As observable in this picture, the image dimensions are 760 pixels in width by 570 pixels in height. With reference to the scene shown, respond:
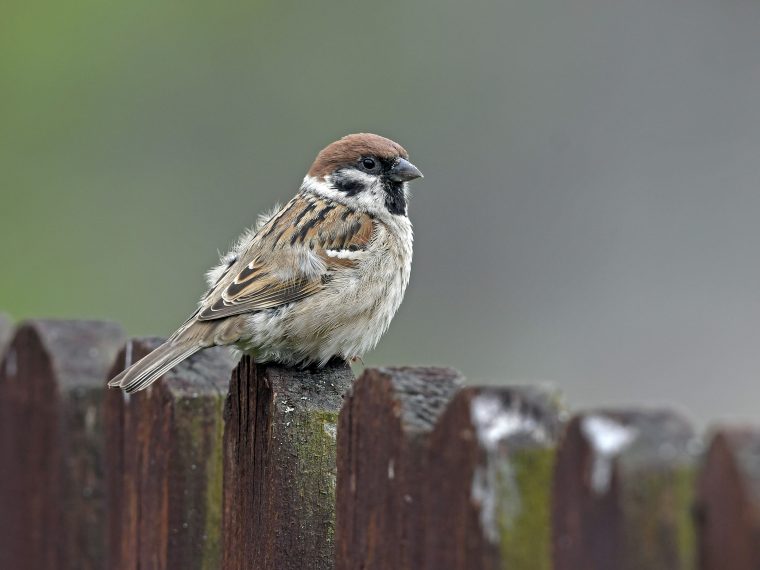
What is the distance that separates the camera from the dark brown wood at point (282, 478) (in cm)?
225

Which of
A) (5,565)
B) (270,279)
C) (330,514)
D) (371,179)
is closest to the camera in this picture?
(330,514)

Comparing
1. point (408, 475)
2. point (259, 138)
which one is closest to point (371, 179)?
point (408, 475)

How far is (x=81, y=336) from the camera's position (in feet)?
10.2

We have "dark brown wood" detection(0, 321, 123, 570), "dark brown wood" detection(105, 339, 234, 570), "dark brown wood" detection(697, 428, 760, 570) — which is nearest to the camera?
"dark brown wood" detection(697, 428, 760, 570)

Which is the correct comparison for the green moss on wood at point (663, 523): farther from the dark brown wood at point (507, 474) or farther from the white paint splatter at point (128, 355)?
the white paint splatter at point (128, 355)

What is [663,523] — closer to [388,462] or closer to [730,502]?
[730,502]

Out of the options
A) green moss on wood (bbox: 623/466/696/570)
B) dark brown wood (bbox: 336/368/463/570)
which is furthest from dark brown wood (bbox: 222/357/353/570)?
green moss on wood (bbox: 623/466/696/570)

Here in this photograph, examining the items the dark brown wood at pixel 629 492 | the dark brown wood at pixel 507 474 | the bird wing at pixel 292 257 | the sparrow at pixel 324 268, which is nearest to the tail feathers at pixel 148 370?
the sparrow at pixel 324 268

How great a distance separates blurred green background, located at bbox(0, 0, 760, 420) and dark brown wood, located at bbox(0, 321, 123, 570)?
3.62 meters

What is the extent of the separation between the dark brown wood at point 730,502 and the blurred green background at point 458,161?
544 centimetres

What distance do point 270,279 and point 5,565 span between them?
3.64 ft

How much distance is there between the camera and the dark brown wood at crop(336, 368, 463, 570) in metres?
1.79

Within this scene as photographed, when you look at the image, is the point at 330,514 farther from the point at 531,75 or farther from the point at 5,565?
the point at 531,75

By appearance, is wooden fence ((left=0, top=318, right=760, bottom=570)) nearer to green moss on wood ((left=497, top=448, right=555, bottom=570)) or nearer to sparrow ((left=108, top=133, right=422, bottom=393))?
green moss on wood ((left=497, top=448, right=555, bottom=570))
